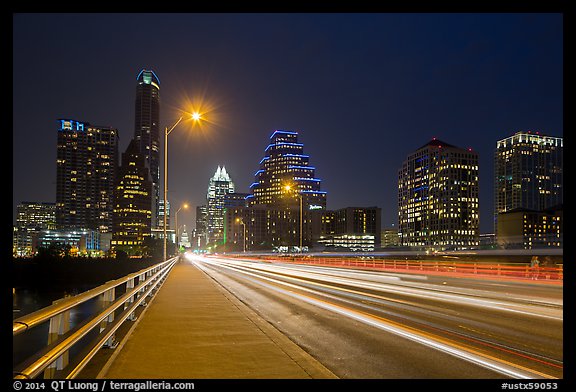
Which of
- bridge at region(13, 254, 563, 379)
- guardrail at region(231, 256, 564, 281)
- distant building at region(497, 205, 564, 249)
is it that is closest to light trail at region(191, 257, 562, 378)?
Result: bridge at region(13, 254, 563, 379)

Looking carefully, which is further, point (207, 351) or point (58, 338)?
point (207, 351)

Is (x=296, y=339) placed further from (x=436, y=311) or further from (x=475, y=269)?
(x=475, y=269)

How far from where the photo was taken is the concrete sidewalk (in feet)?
23.2

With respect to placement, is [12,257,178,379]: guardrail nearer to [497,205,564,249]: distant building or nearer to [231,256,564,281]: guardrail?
[231,256,564,281]: guardrail

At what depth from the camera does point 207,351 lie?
849cm

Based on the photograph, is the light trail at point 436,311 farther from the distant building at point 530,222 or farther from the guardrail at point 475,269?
the distant building at point 530,222

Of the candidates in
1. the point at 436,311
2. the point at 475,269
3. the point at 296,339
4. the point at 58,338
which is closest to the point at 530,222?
the point at 475,269

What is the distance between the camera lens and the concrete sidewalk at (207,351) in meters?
7.07

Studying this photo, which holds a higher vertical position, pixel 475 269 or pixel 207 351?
pixel 207 351

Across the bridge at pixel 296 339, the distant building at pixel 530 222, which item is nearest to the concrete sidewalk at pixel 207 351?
the bridge at pixel 296 339

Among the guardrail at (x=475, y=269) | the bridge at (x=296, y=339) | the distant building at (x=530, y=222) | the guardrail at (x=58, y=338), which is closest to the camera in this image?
the guardrail at (x=58, y=338)

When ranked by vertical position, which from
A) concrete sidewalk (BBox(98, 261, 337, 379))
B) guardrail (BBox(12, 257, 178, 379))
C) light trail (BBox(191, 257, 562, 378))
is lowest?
light trail (BBox(191, 257, 562, 378))
